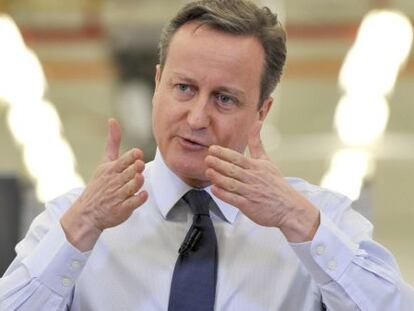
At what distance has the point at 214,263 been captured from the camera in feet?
8.04

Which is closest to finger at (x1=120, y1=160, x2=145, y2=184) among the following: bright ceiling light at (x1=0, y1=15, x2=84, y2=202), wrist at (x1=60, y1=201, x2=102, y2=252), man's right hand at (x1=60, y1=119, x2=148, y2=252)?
man's right hand at (x1=60, y1=119, x2=148, y2=252)

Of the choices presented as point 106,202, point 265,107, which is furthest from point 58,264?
point 265,107

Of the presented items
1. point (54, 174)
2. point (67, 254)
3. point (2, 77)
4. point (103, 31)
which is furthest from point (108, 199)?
point (103, 31)

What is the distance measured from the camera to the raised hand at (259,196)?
2.30 m

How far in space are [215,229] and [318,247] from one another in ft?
1.00

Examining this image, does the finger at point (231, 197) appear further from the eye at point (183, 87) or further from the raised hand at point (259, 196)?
the eye at point (183, 87)

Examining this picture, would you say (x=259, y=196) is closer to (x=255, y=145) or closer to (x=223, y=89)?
(x=255, y=145)

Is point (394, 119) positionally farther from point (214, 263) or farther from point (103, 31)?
point (214, 263)

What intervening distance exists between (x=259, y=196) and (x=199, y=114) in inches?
8.7

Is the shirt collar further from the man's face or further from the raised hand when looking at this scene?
the raised hand

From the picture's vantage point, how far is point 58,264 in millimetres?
2283

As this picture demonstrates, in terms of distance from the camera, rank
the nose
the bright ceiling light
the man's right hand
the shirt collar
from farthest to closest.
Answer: the bright ceiling light < the shirt collar < the nose < the man's right hand

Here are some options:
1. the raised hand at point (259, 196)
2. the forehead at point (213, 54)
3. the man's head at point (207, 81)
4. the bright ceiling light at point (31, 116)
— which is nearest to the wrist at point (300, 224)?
the raised hand at point (259, 196)

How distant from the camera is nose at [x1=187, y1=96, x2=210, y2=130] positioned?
7.89ft
